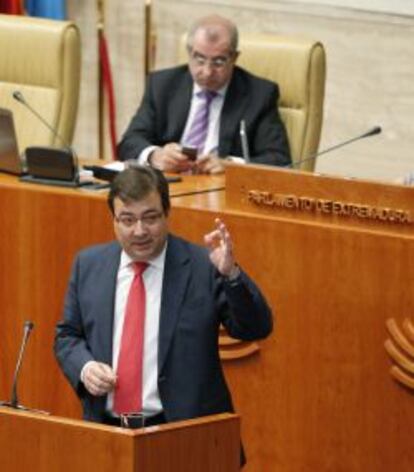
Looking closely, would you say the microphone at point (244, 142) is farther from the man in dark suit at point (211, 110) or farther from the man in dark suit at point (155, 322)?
the man in dark suit at point (155, 322)

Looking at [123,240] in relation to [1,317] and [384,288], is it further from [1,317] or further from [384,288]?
[1,317]

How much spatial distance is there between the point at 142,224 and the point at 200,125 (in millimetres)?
2343

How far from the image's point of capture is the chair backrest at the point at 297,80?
7270 mm

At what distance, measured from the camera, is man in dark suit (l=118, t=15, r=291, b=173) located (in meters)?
7.02

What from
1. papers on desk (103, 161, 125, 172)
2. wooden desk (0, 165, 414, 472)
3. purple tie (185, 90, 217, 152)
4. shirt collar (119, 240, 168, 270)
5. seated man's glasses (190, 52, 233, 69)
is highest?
seated man's glasses (190, 52, 233, 69)

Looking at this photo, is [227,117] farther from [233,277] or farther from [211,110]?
[233,277]

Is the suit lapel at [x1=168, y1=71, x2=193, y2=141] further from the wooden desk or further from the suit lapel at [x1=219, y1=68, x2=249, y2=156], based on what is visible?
the wooden desk

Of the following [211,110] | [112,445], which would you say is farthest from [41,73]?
[112,445]

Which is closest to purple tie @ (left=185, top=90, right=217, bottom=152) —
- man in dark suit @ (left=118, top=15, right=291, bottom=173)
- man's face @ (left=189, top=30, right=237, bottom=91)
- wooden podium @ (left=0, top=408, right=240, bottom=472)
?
man in dark suit @ (left=118, top=15, right=291, bottom=173)

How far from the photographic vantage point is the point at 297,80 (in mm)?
7316

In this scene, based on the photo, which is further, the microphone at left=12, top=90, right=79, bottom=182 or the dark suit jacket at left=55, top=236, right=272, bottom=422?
the microphone at left=12, top=90, right=79, bottom=182

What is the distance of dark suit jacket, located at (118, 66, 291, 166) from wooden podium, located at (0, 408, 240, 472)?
2.71 metres

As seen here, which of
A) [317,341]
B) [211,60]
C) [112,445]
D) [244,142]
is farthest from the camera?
[211,60]

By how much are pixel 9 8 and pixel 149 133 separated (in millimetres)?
2250
